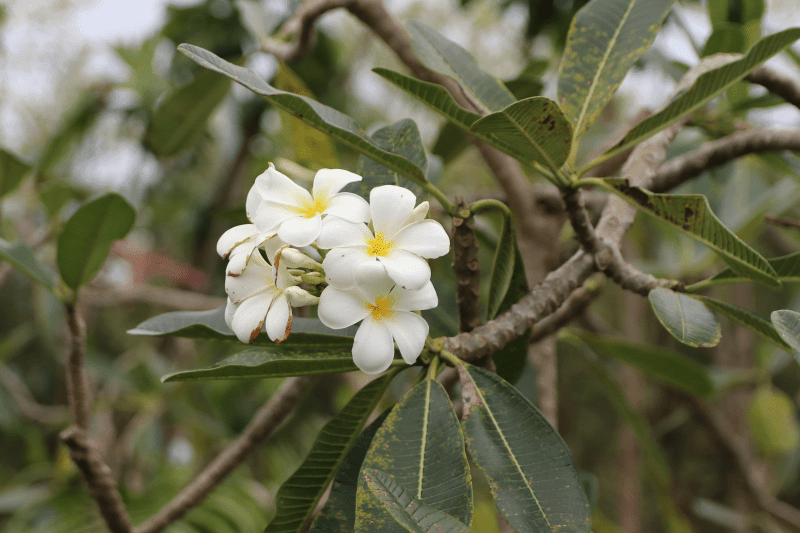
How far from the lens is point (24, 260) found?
1.89ft

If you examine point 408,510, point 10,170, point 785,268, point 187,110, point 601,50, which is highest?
point 187,110

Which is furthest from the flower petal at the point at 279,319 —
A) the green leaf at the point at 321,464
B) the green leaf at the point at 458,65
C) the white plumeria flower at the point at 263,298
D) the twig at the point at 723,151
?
the twig at the point at 723,151

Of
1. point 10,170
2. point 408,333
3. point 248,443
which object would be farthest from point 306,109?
point 10,170

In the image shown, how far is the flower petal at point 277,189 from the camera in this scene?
1.10 feet

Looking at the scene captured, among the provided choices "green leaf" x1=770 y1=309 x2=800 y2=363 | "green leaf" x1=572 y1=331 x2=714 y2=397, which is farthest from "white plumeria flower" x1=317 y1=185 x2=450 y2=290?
"green leaf" x1=572 y1=331 x2=714 y2=397

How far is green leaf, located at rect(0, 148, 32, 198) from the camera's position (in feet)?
2.89

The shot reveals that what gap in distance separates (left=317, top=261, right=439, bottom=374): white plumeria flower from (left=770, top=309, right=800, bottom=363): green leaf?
0.70 feet

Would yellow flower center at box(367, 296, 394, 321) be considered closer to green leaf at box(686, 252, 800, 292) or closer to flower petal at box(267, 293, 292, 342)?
flower petal at box(267, 293, 292, 342)

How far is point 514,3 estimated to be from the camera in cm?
136

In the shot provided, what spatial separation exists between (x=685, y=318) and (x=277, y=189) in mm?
303

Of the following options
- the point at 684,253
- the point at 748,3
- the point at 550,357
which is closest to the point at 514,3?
the point at 748,3

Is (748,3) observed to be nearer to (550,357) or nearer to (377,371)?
(550,357)

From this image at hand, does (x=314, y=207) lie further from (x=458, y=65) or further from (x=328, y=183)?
(x=458, y=65)

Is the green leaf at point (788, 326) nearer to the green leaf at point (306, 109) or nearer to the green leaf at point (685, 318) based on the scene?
the green leaf at point (685, 318)
